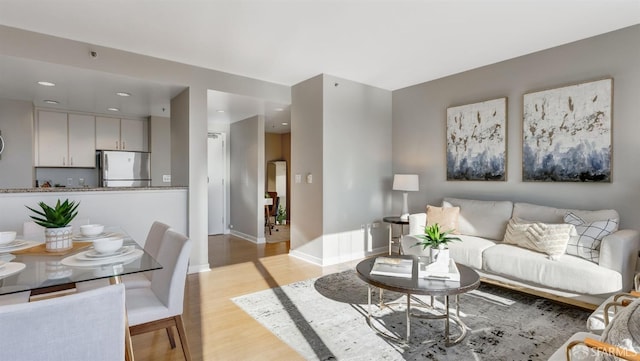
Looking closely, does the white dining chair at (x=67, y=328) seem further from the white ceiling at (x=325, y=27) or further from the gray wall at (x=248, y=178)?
the gray wall at (x=248, y=178)

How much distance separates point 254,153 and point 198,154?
195 cm

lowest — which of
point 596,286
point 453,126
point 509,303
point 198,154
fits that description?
point 509,303

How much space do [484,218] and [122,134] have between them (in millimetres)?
6108

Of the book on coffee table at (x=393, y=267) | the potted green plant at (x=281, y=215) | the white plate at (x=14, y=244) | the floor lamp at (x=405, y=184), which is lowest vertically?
the potted green plant at (x=281, y=215)

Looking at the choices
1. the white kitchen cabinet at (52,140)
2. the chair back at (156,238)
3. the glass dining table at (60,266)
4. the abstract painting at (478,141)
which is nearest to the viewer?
the glass dining table at (60,266)

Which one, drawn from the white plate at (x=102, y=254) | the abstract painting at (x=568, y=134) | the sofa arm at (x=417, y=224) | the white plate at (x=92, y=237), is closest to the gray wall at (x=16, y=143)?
the white plate at (x=92, y=237)

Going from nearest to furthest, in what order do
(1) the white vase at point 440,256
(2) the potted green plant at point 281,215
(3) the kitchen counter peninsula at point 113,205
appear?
1. (1) the white vase at point 440,256
2. (3) the kitchen counter peninsula at point 113,205
3. (2) the potted green plant at point 281,215

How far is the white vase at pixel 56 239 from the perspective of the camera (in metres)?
2.01

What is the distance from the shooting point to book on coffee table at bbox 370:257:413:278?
2572mm

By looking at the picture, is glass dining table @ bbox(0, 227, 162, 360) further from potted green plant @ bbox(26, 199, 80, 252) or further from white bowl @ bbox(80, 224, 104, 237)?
white bowl @ bbox(80, 224, 104, 237)

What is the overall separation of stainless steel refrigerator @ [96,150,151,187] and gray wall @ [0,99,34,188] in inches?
36.7

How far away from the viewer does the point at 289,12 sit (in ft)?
9.37

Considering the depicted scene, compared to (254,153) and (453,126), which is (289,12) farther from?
(254,153)

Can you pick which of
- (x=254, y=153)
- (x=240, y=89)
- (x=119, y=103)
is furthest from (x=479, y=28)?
(x=119, y=103)
